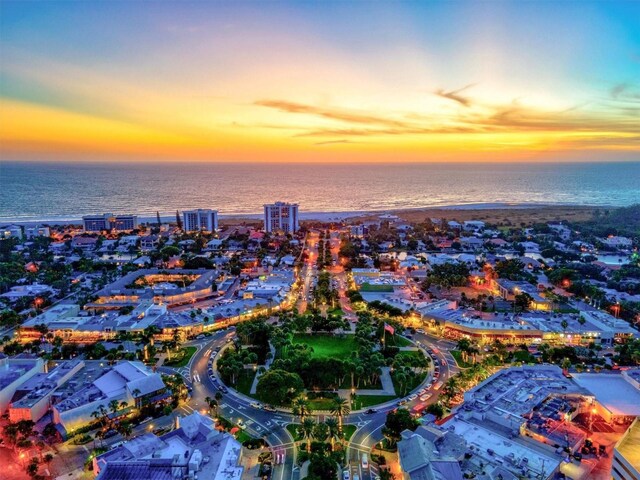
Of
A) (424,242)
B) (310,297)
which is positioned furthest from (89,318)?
(424,242)

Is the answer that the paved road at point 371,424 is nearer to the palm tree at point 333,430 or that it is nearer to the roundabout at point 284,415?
the roundabout at point 284,415

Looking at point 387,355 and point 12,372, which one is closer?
point 12,372

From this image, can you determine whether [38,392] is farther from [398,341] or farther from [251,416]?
[398,341]

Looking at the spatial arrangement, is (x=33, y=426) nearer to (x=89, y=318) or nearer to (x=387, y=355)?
A: (x=89, y=318)

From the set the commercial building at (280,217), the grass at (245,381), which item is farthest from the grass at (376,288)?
the commercial building at (280,217)

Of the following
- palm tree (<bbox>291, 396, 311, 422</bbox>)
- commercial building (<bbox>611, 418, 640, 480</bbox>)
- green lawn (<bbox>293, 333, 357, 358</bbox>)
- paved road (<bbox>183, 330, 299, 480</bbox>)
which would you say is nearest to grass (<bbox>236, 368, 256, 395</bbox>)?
paved road (<bbox>183, 330, 299, 480</bbox>)

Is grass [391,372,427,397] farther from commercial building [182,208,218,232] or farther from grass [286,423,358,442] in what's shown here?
commercial building [182,208,218,232]

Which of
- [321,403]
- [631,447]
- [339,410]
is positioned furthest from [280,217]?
[631,447]
